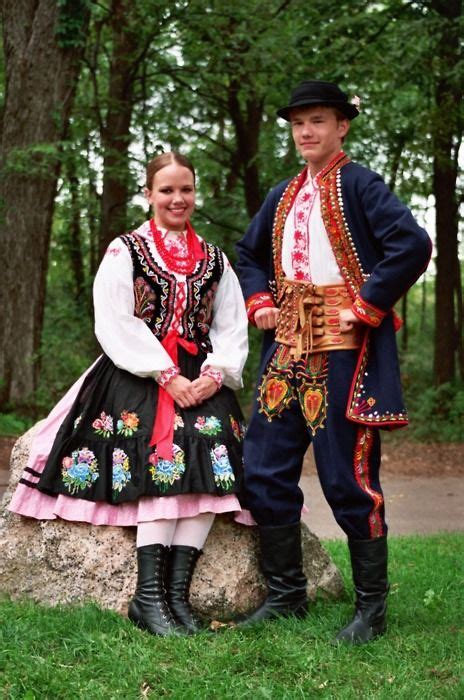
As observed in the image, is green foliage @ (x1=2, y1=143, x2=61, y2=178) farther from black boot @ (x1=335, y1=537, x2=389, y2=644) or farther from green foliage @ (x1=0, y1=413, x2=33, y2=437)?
black boot @ (x1=335, y1=537, x2=389, y2=644)

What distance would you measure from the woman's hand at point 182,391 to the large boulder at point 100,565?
544mm

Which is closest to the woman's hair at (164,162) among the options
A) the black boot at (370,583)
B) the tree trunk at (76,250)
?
the black boot at (370,583)

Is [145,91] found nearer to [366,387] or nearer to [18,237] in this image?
[18,237]

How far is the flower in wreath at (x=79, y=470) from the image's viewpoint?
12.3 feet

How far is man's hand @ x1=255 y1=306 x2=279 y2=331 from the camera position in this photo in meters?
3.77

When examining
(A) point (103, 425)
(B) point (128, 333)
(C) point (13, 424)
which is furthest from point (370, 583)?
(C) point (13, 424)

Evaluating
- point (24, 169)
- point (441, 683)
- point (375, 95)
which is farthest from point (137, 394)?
point (375, 95)

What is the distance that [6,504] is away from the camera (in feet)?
13.4

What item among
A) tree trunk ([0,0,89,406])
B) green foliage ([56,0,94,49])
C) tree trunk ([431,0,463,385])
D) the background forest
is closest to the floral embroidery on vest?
the background forest

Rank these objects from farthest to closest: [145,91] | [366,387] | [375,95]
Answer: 1. [145,91]
2. [375,95]
3. [366,387]

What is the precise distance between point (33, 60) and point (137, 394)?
594 centimetres

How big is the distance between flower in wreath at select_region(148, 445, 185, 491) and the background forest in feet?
16.6

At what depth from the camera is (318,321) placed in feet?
11.8

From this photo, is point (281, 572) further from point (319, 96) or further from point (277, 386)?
point (319, 96)
